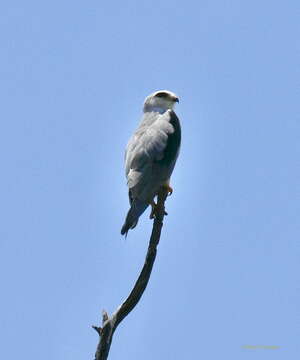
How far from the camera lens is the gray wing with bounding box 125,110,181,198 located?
9930mm

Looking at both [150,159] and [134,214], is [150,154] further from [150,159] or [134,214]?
[134,214]

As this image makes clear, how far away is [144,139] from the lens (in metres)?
10.4

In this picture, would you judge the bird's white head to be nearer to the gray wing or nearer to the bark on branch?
the gray wing

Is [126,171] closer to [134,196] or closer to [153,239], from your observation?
[134,196]

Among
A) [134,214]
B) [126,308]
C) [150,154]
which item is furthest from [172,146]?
[126,308]

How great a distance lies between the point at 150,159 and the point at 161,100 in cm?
189

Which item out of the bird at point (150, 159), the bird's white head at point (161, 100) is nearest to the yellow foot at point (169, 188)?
the bird at point (150, 159)

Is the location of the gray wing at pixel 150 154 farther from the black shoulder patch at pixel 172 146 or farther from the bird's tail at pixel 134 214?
the bird's tail at pixel 134 214

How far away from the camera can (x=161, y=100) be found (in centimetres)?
1198

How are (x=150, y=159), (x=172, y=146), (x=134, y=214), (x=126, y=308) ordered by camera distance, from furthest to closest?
(x=172, y=146) → (x=150, y=159) → (x=134, y=214) → (x=126, y=308)

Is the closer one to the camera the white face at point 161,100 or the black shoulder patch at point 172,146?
the black shoulder patch at point 172,146

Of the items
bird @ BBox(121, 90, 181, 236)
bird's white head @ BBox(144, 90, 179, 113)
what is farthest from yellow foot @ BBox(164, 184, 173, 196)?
bird's white head @ BBox(144, 90, 179, 113)

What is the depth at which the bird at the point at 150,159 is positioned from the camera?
9648 millimetres

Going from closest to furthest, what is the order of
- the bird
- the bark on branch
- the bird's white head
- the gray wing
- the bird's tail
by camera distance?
1. the bark on branch
2. the bird's tail
3. the bird
4. the gray wing
5. the bird's white head
